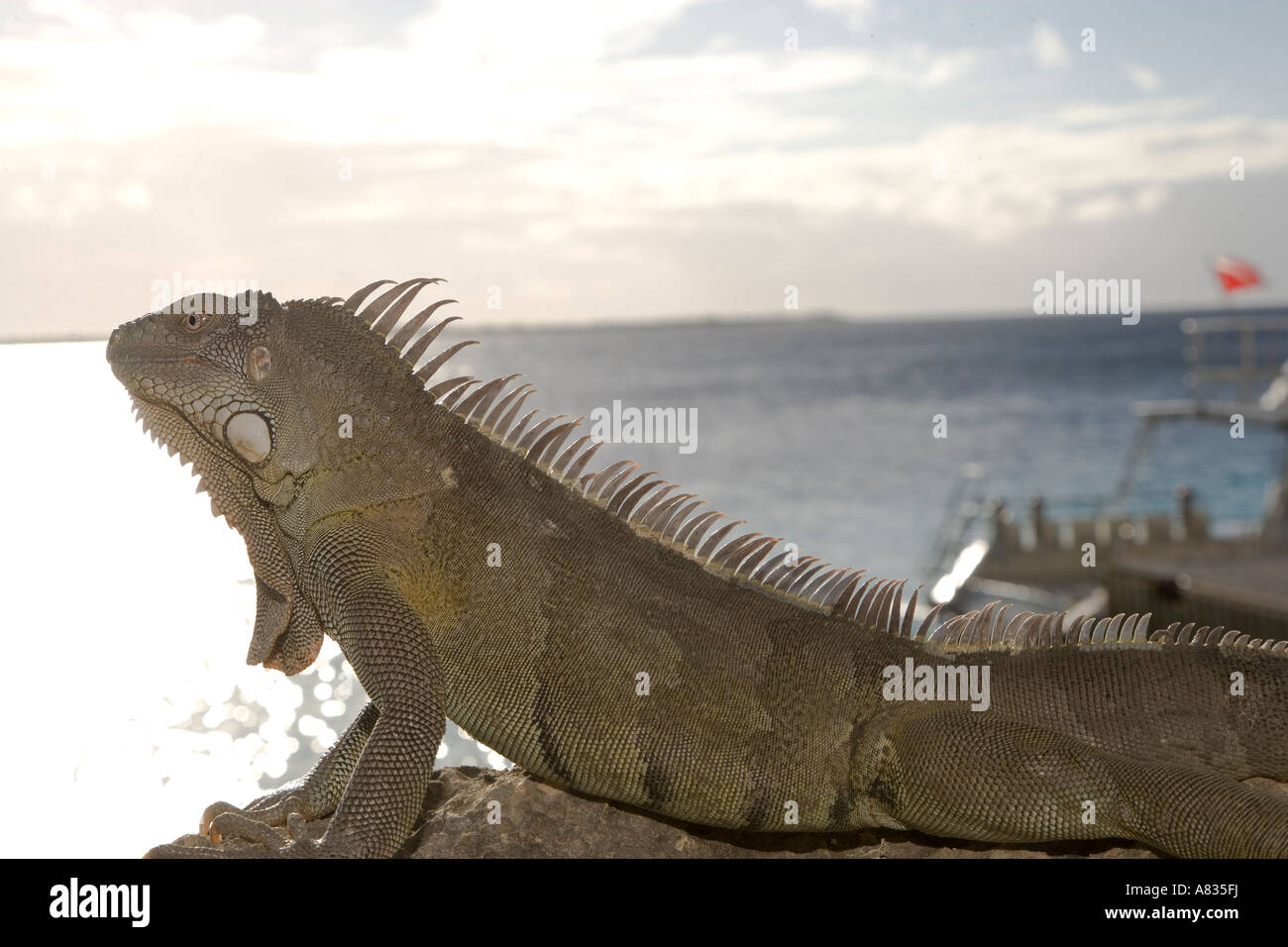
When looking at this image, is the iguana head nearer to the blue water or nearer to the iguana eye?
the iguana eye

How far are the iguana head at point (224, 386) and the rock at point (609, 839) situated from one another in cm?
167

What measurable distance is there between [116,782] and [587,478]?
7585 mm

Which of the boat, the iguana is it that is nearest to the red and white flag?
the boat

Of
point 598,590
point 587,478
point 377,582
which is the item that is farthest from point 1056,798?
point 377,582

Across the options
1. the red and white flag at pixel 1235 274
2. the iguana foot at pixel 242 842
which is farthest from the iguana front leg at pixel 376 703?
the red and white flag at pixel 1235 274

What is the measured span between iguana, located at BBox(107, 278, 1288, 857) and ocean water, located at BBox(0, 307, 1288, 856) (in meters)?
0.83

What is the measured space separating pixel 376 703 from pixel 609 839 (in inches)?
51.8

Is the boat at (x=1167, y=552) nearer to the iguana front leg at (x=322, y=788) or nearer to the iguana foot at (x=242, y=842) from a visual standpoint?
the iguana front leg at (x=322, y=788)

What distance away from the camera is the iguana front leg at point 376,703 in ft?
14.6

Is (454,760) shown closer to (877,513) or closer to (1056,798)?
(1056,798)

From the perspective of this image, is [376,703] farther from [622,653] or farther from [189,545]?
[189,545]

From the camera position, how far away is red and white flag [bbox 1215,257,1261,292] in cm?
2370

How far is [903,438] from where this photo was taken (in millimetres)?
72375

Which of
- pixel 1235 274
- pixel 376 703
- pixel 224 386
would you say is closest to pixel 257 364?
pixel 224 386
